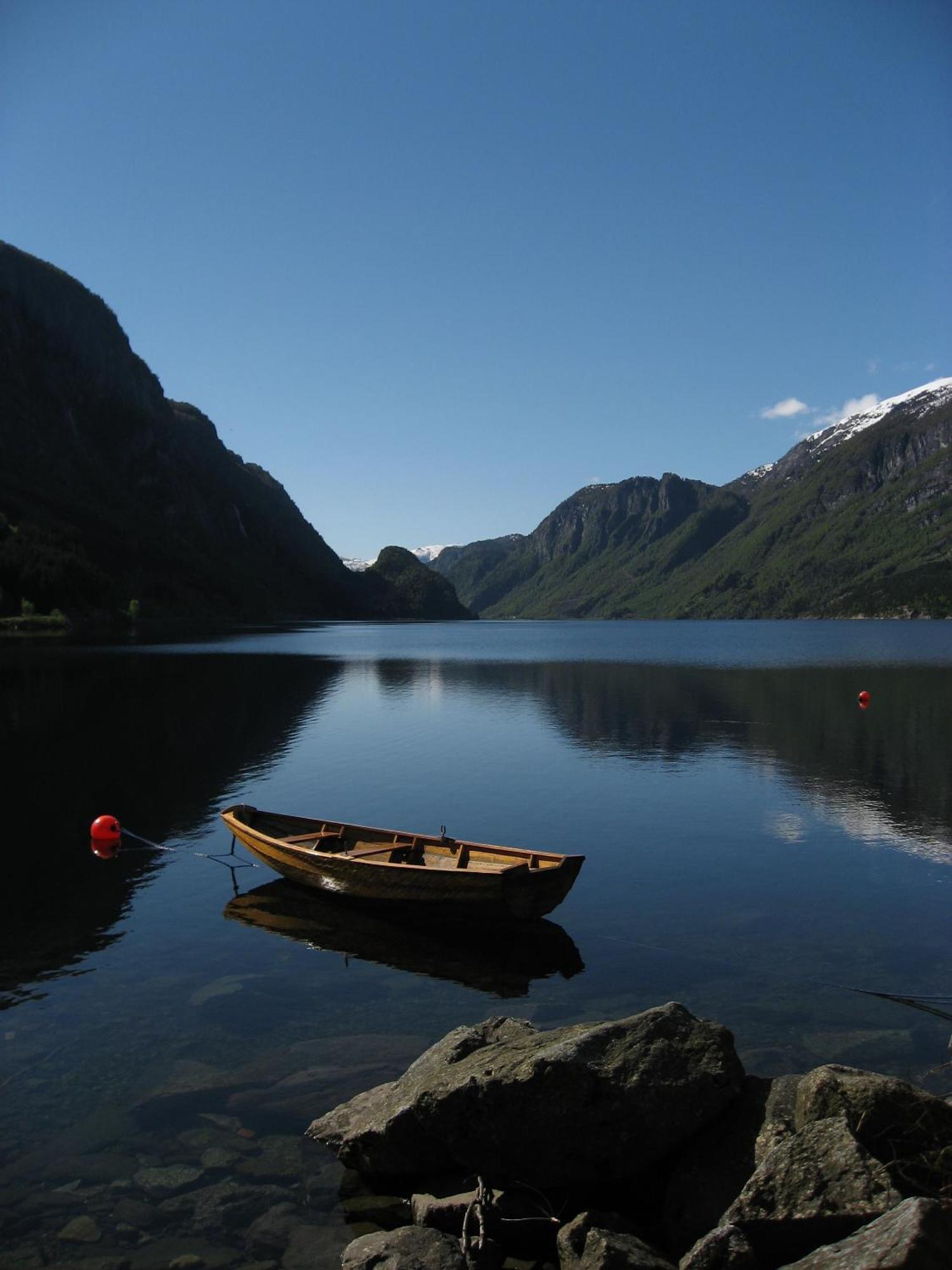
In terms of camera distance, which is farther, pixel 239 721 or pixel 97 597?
pixel 97 597

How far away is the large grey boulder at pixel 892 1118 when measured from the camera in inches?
383

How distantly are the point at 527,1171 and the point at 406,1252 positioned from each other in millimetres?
1746

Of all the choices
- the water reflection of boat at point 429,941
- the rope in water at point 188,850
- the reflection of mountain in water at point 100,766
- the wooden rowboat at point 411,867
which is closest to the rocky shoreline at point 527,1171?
the water reflection of boat at point 429,941

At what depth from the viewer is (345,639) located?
198m

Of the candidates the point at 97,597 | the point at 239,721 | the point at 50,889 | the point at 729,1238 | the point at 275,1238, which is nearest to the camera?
the point at 729,1238

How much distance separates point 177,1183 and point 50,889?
625 inches

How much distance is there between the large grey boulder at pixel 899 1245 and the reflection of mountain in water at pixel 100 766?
15495mm

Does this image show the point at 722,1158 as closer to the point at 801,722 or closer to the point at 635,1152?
the point at 635,1152

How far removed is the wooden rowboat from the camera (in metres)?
20.9

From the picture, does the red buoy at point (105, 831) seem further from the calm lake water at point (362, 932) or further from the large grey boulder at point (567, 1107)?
the large grey boulder at point (567, 1107)

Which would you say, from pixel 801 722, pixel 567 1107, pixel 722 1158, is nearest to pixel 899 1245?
pixel 722 1158

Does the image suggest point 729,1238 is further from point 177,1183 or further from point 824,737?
point 824,737

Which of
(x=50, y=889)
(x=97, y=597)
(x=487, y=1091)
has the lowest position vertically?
(x=50, y=889)

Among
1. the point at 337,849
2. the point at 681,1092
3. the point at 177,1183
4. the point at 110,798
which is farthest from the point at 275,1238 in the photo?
the point at 110,798
